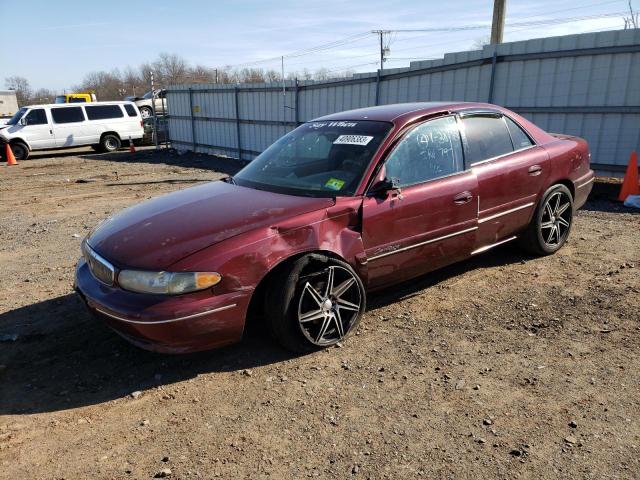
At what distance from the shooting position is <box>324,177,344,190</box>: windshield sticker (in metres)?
3.63

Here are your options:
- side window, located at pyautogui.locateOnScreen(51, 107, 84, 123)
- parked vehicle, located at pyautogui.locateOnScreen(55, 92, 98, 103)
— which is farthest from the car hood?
parked vehicle, located at pyautogui.locateOnScreen(55, 92, 98, 103)

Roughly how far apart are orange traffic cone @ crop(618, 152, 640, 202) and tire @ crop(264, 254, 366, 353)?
20.3 ft

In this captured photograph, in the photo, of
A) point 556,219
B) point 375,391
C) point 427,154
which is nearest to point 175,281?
point 375,391

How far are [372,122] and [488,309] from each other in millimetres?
1808

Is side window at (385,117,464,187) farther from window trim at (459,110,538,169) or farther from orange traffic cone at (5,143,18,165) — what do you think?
orange traffic cone at (5,143,18,165)

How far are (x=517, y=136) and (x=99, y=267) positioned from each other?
385cm

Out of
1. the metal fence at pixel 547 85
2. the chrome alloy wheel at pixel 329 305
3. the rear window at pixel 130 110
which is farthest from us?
the rear window at pixel 130 110

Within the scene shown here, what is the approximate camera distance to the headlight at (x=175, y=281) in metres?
2.91

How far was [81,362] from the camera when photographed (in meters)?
3.42

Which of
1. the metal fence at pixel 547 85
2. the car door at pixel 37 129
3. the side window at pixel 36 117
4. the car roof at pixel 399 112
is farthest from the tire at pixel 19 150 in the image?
the car roof at pixel 399 112

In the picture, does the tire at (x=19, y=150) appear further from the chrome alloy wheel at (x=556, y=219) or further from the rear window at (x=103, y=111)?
the chrome alloy wheel at (x=556, y=219)

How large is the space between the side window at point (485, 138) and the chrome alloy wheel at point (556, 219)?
0.83m

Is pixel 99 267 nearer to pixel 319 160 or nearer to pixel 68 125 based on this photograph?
pixel 319 160

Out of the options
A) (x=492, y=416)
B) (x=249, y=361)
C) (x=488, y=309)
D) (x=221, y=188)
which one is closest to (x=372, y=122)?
(x=221, y=188)
